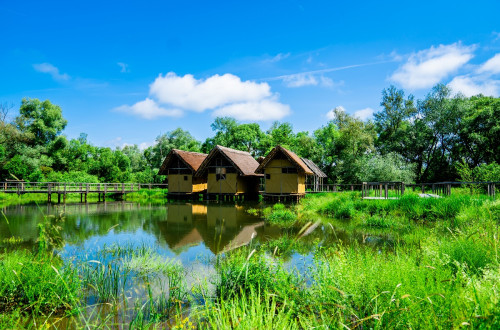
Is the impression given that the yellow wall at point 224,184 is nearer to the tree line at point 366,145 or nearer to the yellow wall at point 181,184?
→ the yellow wall at point 181,184

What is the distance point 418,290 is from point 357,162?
28471 mm

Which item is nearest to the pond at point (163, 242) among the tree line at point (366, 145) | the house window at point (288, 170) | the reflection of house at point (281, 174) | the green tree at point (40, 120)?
the reflection of house at point (281, 174)

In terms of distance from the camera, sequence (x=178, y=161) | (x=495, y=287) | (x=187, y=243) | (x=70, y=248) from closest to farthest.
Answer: (x=495, y=287) < (x=70, y=248) < (x=187, y=243) < (x=178, y=161)

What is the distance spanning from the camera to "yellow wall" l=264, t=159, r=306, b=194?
23.5 metres

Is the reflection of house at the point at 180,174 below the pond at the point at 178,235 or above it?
above

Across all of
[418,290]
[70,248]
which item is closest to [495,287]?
[418,290]

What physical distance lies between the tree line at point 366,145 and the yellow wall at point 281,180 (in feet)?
26.4

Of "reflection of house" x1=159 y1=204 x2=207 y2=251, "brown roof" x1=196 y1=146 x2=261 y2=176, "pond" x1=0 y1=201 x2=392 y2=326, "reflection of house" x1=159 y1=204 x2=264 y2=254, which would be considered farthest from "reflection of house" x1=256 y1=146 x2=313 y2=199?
"reflection of house" x1=159 y1=204 x2=207 y2=251

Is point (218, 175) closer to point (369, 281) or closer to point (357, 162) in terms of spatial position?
point (357, 162)

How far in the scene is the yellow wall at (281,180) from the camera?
23.5 meters

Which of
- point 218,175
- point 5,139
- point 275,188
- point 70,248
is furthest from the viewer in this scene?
point 5,139

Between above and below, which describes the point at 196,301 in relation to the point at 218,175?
below

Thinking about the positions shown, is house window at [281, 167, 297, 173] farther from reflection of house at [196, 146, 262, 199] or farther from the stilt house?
the stilt house

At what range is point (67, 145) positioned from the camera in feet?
124
